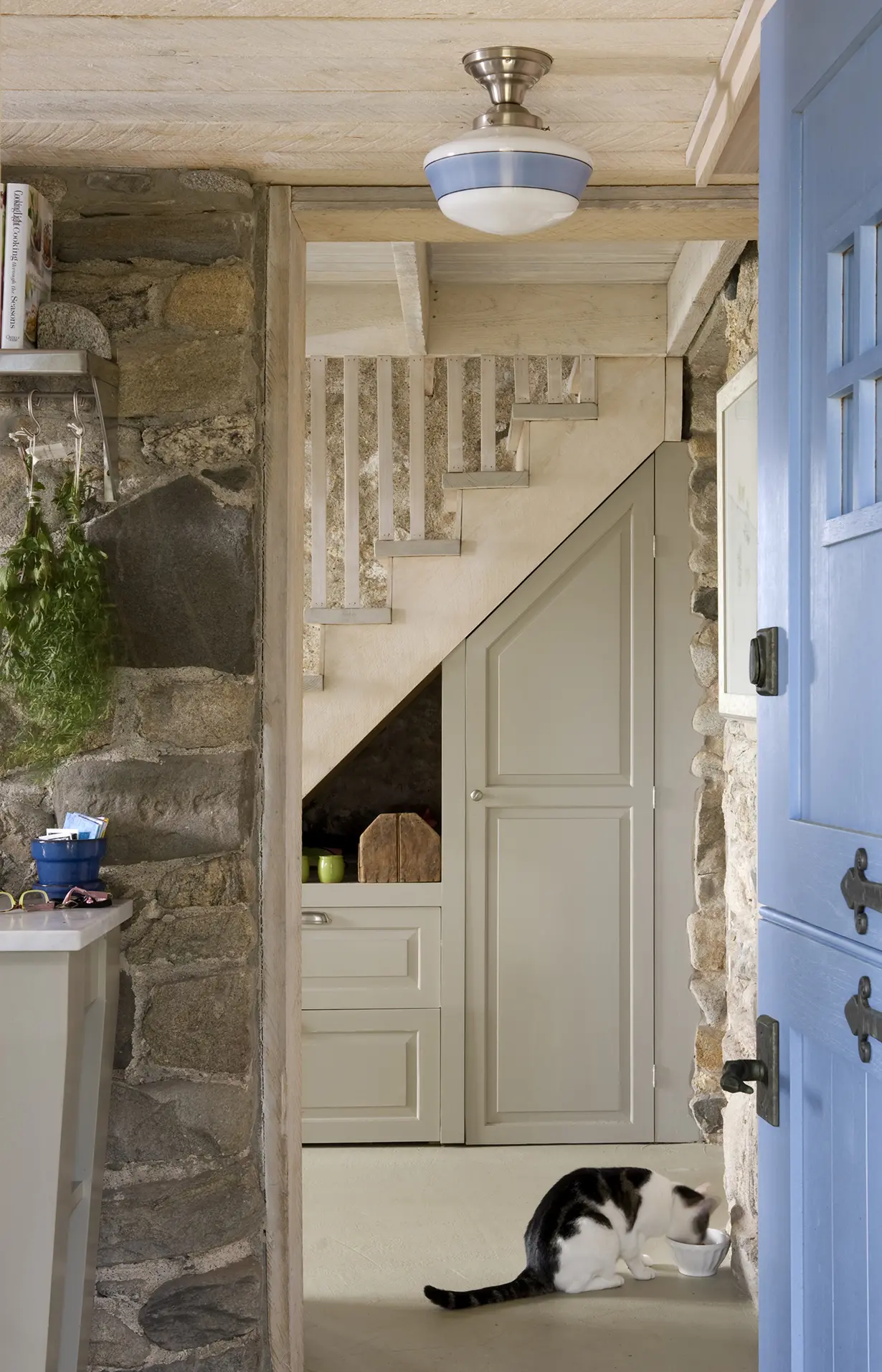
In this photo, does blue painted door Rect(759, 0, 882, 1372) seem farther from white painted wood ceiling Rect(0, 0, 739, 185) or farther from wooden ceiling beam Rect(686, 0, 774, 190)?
white painted wood ceiling Rect(0, 0, 739, 185)

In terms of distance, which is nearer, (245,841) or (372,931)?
(245,841)

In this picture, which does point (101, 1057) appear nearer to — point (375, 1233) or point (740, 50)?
point (375, 1233)

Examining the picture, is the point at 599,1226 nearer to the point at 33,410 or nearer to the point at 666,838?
the point at 666,838

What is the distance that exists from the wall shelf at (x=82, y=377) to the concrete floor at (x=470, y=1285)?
1.93m

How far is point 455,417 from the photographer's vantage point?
3.96m

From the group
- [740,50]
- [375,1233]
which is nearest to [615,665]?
[375,1233]

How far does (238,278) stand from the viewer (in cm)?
227

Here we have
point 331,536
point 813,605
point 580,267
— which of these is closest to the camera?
point 813,605

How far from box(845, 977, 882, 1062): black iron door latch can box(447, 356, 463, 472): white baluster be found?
9.71ft

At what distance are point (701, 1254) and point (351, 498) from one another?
2415 mm

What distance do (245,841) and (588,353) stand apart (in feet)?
7.29

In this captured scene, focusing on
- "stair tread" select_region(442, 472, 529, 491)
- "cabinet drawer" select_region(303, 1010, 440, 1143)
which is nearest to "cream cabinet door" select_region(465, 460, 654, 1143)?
"cabinet drawer" select_region(303, 1010, 440, 1143)

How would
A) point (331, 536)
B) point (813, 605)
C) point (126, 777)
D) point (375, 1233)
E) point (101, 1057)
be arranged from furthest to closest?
point (331, 536) → point (375, 1233) → point (126, 777) → point (101, 1057) → point (813, 605)

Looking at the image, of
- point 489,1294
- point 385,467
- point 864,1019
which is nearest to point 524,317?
point 385,467
